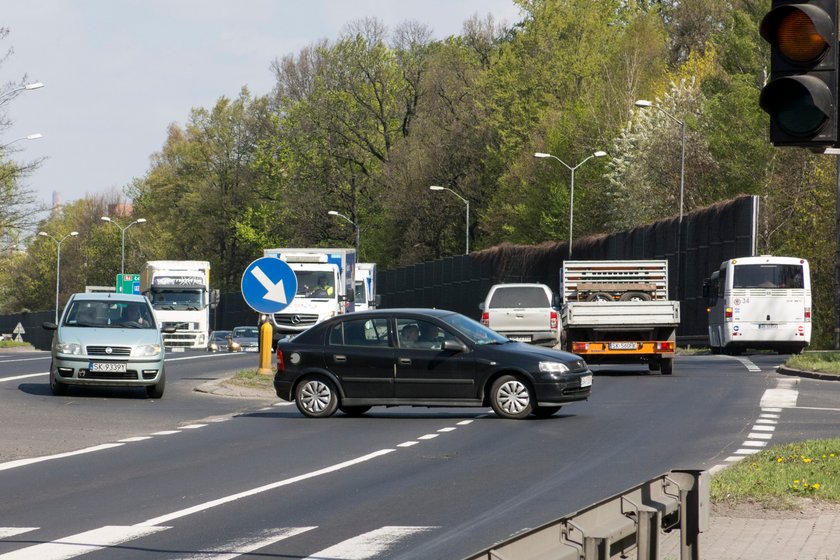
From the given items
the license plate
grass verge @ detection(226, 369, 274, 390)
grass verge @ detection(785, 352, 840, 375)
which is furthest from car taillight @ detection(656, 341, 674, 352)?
the license plate

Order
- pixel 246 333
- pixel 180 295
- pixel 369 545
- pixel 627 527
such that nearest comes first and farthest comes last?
pixel 627 527
pixel 369 545
pixel 180 295
pixel 246 333

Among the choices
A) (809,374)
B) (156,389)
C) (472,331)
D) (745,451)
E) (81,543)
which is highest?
(472,331)

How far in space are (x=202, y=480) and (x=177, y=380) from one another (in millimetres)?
17485

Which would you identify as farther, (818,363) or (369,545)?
(818,363)

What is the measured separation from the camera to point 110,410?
23.6 meters

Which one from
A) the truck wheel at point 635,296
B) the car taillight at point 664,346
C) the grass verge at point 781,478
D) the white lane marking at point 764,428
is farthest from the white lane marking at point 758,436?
the truck wheel at point 635,296

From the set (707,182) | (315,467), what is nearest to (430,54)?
(707,182)

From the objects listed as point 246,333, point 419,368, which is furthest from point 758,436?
point 246,333

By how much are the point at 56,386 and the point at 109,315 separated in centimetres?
143

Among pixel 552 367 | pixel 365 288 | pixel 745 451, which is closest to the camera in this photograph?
pixel 745 451

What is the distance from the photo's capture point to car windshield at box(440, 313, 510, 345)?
21.8 meters

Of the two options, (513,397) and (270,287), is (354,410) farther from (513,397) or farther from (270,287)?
(270,287)

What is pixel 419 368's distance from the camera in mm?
21625

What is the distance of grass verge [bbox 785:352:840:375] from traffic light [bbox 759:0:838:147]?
2532 cm
